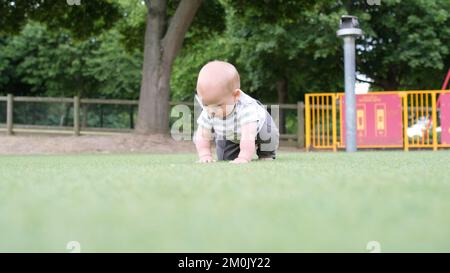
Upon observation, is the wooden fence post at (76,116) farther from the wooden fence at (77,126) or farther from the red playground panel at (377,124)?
the red playground panel at (377,124)

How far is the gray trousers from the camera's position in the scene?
15.7ft

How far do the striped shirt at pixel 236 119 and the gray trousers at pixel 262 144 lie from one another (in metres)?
0.18

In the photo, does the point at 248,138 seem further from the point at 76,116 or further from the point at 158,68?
the point at 76,116

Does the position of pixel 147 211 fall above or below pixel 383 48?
below

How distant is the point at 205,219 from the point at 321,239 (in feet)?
0.97

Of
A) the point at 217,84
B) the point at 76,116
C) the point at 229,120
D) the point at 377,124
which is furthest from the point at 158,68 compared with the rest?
the point at 217,84

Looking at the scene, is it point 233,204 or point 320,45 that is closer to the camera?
point 233,204

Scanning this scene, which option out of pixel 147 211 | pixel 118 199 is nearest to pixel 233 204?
pixel 147 211

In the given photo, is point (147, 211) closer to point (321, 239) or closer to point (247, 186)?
point (321, 239)

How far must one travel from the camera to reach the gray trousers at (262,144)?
189 inches

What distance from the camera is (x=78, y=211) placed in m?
1.35

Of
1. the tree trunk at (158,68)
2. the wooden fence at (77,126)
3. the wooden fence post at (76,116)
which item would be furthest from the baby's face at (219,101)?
the wooden fence post at (76,116)

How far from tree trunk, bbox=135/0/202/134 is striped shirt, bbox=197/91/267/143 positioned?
7912mm

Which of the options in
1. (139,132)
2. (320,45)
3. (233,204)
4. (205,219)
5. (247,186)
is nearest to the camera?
(205,219)
